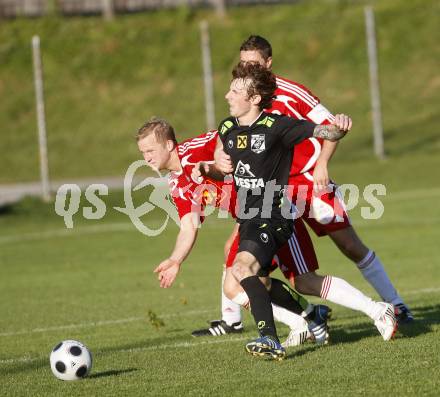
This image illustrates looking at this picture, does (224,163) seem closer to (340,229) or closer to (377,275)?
(340,229)

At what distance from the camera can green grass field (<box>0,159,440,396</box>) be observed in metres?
6.72

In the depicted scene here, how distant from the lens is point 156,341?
8938mm

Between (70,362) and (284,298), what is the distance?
1.96 m

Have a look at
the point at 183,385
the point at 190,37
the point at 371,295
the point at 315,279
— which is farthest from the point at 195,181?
the point at 190,37

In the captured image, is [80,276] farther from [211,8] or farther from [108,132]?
[211,8]

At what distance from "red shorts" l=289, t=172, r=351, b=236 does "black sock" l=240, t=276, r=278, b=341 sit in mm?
977

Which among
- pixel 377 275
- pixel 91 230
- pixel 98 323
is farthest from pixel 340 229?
pixel 91 230

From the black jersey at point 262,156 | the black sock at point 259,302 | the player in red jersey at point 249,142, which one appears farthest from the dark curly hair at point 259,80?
the black sock at point 259,302

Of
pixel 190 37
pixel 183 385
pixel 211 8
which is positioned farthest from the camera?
pixel 211 8

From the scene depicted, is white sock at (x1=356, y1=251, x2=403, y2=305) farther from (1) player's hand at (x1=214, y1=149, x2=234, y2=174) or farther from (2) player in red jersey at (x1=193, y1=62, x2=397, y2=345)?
(1) player's hand at (x1=214, y1=149, x2=234, y2=174)

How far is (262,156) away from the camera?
767cm

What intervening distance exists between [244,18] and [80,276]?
24366 millimetres

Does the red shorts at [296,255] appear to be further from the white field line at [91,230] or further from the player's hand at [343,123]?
the white field line at [91,230]

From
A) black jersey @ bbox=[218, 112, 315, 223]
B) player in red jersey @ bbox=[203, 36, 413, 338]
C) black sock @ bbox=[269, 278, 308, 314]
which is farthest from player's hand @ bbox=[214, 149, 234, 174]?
black sock @ bbox=[269, 278, 308, 314]
